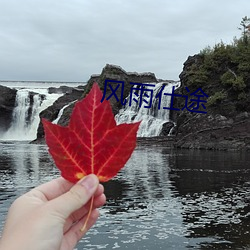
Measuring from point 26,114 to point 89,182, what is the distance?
63732mm

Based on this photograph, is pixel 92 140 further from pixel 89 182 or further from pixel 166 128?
pixel 166 128

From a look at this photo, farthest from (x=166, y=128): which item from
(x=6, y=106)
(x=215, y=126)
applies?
(x=6, y=106)

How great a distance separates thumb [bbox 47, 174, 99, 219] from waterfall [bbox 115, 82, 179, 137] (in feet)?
143

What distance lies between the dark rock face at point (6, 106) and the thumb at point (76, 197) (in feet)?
213

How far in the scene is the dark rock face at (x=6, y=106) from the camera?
212ft

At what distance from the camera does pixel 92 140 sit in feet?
6.16

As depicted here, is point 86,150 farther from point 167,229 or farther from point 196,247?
point 167,229

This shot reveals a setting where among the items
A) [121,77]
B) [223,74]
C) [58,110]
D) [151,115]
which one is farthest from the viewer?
[58,110]

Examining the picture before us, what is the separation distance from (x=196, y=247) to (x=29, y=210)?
27.4ft

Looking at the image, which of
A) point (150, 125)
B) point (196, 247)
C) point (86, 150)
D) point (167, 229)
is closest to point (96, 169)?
point (86, 150)

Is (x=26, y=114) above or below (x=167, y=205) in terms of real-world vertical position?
above

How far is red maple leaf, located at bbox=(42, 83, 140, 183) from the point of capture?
1847 mm

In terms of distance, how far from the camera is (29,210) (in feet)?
6.29

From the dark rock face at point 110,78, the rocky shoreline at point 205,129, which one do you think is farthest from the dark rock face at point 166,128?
the dark rock face at point 110,78
